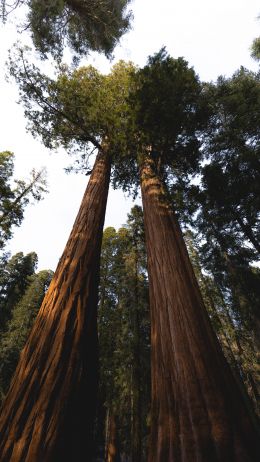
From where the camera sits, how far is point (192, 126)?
590 cm

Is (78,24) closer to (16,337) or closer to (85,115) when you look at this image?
(85,115)

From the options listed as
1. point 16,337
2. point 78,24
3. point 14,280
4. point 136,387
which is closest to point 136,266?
point 136,387

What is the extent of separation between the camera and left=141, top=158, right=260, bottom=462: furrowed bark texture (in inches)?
53.8

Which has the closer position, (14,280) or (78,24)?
(78,24)

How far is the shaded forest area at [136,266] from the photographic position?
164 centimetres

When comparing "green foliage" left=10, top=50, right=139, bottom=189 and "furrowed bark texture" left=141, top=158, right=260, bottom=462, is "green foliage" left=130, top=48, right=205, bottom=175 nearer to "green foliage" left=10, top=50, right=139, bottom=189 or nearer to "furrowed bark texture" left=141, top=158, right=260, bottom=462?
"green foliage" left=10, top=50, right=139, bottom=189

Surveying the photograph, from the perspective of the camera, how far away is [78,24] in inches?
380

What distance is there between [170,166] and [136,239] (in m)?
8.53

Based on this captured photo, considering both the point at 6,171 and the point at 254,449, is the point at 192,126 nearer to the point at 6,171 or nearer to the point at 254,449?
the point at 254,449

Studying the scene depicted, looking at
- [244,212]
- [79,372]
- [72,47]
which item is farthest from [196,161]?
[72,47]

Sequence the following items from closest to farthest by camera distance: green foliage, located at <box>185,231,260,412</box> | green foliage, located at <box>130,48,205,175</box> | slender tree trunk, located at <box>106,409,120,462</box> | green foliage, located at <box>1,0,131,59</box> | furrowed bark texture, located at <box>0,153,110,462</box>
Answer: furrowed bark texture, located at <box>0,153,110,462</box> → green foliage, located at <box>130,48,205,175</box> → green foliage, located at <box>1,0,131,59</box> → slender tree trunk, located at <box>106,409,120,462</box> → green foliage, located at <box>185,231,260,412</box>

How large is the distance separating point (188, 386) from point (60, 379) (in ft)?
3.17

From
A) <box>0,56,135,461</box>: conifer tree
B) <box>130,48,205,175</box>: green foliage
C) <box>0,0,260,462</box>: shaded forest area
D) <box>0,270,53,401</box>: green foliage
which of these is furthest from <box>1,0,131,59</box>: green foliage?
<box>0,270,53,401</box>: green foliage

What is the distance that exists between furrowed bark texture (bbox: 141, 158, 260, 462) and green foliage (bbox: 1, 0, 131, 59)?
8.94m
